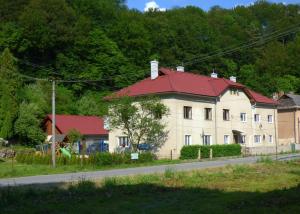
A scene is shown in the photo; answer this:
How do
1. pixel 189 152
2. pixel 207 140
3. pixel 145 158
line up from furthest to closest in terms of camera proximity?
pixel 207 140, pixel 189 152, pixel 145 158

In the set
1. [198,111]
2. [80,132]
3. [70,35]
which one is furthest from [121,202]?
[70,35]

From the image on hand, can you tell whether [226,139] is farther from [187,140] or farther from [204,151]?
[204,151]

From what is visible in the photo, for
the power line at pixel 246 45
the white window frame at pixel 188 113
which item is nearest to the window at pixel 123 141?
the white window frame at pixel 188 113

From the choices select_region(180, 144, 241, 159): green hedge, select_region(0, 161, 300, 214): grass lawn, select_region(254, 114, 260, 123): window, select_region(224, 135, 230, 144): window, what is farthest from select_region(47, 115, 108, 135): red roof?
select_region(0, 161, 300, 214): grass lawn

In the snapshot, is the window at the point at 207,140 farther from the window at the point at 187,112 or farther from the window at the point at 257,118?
the window at the point at 257,118

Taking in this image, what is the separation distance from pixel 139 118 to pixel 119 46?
127ft

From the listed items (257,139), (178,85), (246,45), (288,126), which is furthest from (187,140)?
(246,45)

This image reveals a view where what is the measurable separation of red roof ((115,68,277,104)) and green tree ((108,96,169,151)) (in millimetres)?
2222

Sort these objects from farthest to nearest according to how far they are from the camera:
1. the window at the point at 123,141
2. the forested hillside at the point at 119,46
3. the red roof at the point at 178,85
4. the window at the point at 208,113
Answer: the forested hillside at the point at 119,46, the window at the point at 208,113, the window at the point at 123,141, the red roof at the point at 178,85

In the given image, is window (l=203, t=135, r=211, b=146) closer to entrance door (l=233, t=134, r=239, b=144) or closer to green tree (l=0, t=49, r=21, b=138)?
entrance door (l=233, t=134, r=239, b=144)

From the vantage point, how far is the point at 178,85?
48.9 m

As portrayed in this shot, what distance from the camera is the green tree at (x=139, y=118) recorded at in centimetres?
4447

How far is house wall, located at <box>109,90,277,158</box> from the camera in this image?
47.5m

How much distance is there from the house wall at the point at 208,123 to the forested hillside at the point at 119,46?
1792 cm
